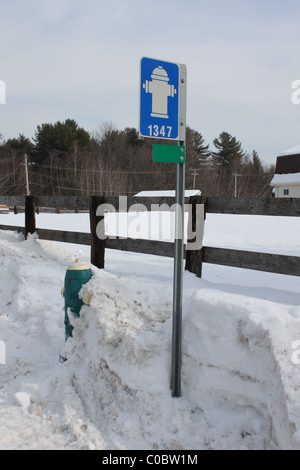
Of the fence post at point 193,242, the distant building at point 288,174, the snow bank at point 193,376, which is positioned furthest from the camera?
the distant building at point 288,174

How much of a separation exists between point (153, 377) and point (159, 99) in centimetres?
228

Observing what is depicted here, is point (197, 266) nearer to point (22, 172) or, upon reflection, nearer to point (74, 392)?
point (74, 392)

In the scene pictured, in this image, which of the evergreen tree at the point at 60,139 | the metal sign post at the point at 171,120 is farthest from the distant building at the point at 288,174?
the metal sign post at the point at 171,120

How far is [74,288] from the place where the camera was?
439 centimetres

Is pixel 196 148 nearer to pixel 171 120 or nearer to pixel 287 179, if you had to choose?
pixel 287 179

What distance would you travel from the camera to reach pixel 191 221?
6.46m

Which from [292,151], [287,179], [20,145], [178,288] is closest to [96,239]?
[178,288]

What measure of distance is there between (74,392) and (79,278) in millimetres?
1172

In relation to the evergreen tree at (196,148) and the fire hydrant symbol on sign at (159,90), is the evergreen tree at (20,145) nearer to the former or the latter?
the evergreen tree at (196,148)

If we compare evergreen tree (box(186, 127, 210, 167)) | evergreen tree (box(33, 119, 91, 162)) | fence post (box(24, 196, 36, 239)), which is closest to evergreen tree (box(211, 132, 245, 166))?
evergreen tree (box(186, 127, 210, 167))

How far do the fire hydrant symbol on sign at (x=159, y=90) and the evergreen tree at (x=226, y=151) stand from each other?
241 feet

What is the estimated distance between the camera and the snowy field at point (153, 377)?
303 cm

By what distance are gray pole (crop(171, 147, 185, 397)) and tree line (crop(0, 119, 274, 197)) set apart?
52560 mm

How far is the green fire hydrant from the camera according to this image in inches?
171
